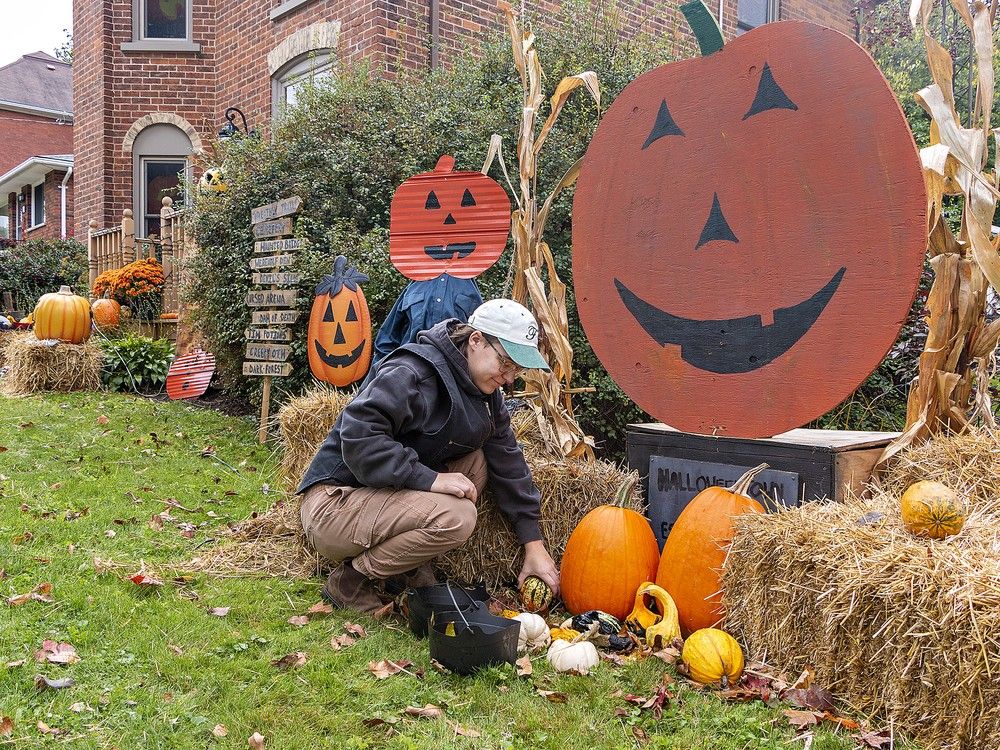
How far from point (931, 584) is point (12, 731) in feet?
8.55

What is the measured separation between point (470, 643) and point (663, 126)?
228 cm

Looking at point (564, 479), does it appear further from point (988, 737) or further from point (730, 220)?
point (988, 737)

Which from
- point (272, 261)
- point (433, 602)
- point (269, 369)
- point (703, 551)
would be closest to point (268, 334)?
point (269, 369)

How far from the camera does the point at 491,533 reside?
3898 millimetres

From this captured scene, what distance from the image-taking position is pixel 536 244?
4434 millimetres

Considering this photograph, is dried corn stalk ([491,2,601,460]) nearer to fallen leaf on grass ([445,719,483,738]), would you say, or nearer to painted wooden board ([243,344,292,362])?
fallen leaf on grass ([445,719,483,738])

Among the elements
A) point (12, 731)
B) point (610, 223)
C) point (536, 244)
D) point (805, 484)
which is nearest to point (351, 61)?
point (536, 244)

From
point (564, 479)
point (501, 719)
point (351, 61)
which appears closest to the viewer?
point (501, 719)

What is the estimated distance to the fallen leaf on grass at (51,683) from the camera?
8.89 feet

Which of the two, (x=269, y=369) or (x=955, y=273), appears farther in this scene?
(x=269, y=369)

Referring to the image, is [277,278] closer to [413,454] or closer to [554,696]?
[413,454]

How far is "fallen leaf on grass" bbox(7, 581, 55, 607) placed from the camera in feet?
11.2

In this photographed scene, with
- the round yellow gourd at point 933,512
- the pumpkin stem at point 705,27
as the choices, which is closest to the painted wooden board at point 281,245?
the pumpkin stem at point 705,27

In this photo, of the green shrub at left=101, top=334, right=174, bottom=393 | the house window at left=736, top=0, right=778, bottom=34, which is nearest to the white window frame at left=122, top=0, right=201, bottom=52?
the green shrub at left=101, top=334, right=174, bottom=393
